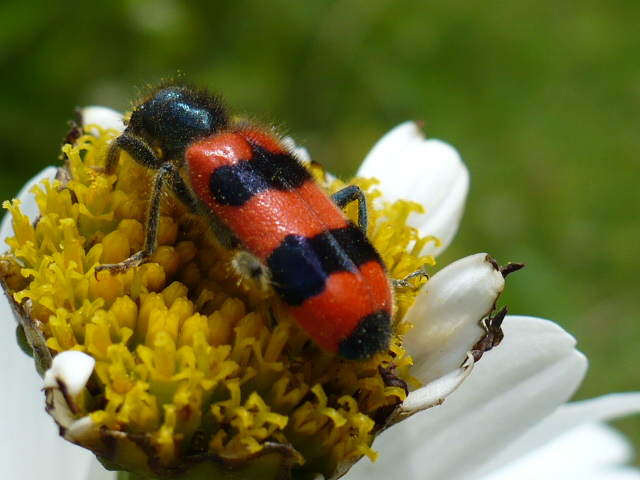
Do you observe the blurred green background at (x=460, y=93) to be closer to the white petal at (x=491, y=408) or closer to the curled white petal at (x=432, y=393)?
the white petal at (x=491, y=408)

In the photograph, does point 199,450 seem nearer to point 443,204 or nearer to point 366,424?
point 366,424

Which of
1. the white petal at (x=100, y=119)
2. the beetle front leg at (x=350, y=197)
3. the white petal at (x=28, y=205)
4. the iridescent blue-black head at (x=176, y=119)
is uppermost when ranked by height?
the white petal at (x=100, y=119)

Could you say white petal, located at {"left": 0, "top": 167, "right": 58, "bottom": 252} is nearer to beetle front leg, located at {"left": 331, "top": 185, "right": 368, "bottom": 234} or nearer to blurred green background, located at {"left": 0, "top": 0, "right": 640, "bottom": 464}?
beetle front leg, located at {"left": 331, "top": 185, "right": 368, "bottom": 234}

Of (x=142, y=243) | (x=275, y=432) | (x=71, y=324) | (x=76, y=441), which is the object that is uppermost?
(x=142, y=243)

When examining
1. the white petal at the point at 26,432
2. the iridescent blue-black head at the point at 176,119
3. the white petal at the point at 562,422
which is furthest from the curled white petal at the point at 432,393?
the white petal at the point at 26,432

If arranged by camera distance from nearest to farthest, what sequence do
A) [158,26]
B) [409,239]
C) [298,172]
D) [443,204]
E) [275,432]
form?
[275,432], [298,172], [409,239], [443,204], [158,26]

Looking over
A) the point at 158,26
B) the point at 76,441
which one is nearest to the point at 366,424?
the point at 76,441

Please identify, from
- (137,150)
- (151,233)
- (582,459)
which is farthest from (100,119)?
(582,459)
